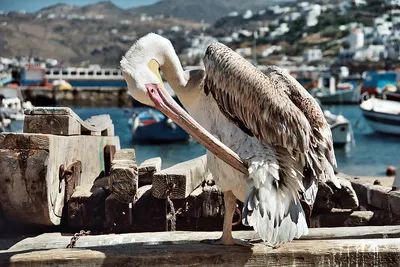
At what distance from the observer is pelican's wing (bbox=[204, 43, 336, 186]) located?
14.1 ft

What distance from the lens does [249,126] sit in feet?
14.6

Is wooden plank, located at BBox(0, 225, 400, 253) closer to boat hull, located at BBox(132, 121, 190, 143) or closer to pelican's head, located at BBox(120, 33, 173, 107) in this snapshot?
pelican's head, located at BBox(120, 33, 173, 107)

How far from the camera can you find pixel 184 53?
5906 inches

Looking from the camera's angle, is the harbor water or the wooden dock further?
the harbor water

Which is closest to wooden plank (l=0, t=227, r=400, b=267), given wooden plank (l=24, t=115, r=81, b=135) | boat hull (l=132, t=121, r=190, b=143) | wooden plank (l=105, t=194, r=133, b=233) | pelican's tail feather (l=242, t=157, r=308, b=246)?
pelican's tail feather (l=242, t=157, r=308, b=246)

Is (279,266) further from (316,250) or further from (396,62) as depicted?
(396,62)

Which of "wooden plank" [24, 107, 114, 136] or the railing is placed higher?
the railing

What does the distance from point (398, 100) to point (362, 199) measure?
35.2m

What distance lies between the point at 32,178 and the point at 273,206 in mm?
1943

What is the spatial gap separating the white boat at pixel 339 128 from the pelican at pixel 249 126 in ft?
88.8

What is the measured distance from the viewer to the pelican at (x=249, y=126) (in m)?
4.12

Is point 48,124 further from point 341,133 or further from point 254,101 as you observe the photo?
point 341,133

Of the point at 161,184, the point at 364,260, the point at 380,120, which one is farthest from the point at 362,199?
the point at 380,120

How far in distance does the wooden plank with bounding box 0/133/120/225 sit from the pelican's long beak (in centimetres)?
125
